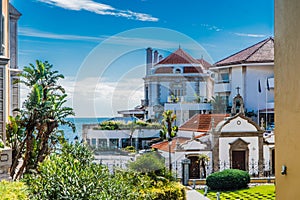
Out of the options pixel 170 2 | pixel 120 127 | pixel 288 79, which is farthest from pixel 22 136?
pixel 288 79

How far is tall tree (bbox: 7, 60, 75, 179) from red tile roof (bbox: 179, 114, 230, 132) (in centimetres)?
208

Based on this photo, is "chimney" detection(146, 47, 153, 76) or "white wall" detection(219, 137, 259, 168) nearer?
"chimney" detection(146, 47, 153, 76)

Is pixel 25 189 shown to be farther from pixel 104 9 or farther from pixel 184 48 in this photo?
pixel 104 9

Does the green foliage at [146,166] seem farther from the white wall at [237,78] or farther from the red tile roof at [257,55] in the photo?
the red tile roof at [257,55]

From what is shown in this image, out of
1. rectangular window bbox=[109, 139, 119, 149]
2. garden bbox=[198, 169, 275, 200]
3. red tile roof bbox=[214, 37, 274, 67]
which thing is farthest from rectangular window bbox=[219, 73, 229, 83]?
rectangular window bbox=[109, 139, 119, 149]

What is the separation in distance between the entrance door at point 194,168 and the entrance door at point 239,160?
2.49 feet

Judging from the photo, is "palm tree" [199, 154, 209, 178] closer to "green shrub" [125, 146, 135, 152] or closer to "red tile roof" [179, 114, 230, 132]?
"red tile roof" [179, 114, 230, 132]

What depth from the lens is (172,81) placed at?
597 cm

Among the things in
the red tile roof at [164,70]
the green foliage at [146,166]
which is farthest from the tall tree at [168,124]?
the green foliage at [146,166]

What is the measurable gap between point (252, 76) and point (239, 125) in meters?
1.37

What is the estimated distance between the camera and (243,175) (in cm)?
754

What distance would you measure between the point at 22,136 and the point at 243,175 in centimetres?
377

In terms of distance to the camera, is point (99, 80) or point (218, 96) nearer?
point (99, 80)

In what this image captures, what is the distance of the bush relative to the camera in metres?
7.39
